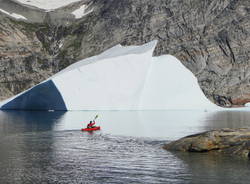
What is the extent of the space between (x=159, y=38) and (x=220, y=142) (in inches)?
3889

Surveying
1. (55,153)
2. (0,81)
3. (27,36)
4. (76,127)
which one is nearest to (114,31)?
(27,36)

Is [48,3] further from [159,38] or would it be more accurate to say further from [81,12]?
[159,38]

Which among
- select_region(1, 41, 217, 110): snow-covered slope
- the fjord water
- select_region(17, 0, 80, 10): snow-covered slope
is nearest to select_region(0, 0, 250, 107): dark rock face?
select_region(17, 0, 80, 10): snow-covered slope

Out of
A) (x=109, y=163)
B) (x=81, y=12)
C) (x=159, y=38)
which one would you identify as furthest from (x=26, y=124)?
(x=81, y=12)

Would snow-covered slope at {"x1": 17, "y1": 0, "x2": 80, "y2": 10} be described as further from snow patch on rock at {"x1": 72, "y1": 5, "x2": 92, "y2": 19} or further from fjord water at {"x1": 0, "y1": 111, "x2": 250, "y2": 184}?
fjord water at {"x1": 0, "y1": 111, "x2": 250, "y2": 184}

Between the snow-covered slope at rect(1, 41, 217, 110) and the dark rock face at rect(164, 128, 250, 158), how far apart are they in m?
41.8

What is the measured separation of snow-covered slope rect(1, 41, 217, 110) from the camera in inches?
2581

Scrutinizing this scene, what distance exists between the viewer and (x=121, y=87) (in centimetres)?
6919

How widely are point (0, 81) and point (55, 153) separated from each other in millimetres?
99846

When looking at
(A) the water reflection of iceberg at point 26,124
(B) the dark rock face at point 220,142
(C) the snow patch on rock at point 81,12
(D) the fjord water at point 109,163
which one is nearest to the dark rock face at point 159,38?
(C) the snow patch on rock at point 81,12

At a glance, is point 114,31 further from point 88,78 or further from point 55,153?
point 55,153

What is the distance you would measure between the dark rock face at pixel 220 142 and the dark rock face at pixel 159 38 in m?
79.6

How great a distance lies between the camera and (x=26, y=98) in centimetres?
6825

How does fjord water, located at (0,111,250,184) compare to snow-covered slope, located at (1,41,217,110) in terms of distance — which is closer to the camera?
fjord water, located at (0,111,250,184)
